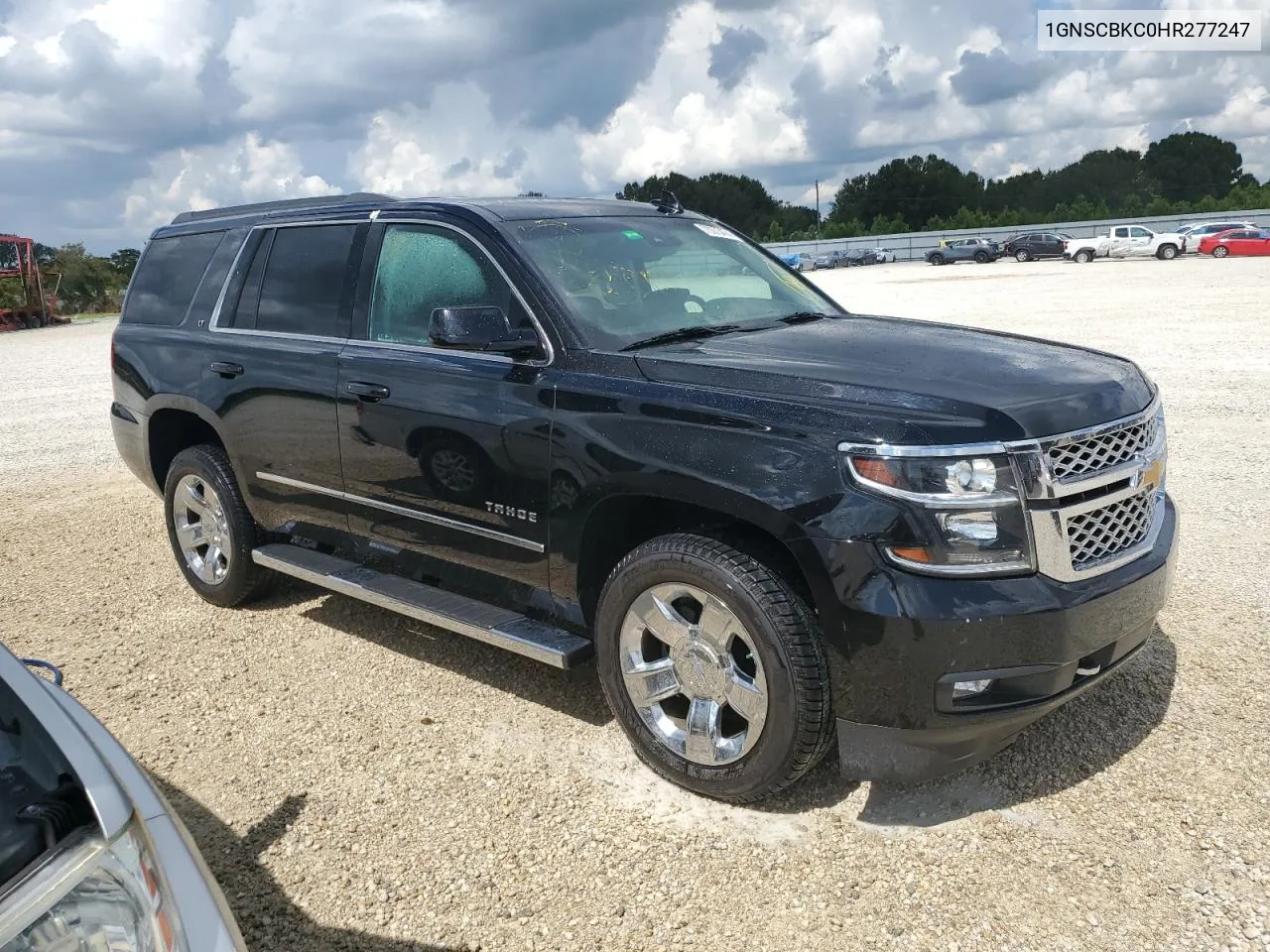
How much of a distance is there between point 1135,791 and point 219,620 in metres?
4.38

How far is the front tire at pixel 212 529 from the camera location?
17.4 ft

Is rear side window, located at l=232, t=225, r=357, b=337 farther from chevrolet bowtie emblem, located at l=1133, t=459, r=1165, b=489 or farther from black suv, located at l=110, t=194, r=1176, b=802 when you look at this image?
chevrolet bowtie emblem, located at l=1133, t=459, r=1165, b=489

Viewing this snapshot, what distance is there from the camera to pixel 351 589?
4.50 meters

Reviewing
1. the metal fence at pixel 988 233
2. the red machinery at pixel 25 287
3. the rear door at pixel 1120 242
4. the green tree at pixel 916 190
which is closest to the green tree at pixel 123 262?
the red machinery at pixel 25 287

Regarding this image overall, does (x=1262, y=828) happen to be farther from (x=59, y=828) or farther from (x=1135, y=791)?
(x=59, y=828)

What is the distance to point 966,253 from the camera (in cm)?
5578

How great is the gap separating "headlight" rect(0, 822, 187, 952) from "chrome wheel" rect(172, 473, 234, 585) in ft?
12.7

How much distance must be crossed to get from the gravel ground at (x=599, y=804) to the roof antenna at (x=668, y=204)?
2254 mm

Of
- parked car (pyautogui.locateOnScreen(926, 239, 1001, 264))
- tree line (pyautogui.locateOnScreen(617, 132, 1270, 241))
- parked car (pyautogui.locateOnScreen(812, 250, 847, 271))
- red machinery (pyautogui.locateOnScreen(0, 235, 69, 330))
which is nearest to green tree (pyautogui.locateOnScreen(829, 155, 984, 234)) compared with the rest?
tree line (pyautogui.locateOnScreen(617, 132, 1270, 241))

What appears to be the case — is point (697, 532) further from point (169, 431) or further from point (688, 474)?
point (169, 431)

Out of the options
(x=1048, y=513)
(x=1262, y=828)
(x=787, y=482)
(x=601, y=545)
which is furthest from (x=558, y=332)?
(x=1262, y=828)

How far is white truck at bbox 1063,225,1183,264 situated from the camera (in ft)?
Result: 141

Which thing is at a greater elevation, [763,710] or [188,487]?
[188,487]

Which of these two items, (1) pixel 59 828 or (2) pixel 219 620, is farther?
(2) pixel 219 620
